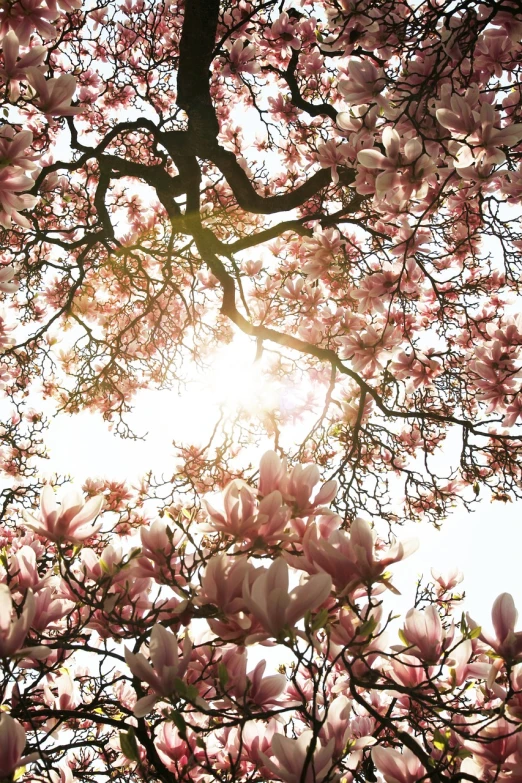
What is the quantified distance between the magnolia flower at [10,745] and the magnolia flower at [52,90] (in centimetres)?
194

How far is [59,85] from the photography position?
185cm

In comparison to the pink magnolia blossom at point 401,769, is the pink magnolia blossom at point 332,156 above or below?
above

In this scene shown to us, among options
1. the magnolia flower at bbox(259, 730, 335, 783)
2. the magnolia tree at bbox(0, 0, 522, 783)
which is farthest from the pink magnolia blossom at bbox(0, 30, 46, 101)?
the magnolia flower at bbox(259, 730, 335, 783)

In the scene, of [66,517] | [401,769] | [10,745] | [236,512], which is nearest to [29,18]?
[66,517]

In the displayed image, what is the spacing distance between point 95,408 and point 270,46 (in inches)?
168

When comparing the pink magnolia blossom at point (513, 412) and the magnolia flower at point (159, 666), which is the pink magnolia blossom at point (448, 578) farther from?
the magnolia flower at point (159, 666)

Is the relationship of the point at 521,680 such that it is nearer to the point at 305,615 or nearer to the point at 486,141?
the point at 305,615

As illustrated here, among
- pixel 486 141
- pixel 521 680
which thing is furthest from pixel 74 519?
pixel 486 141

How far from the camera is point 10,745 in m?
0.97

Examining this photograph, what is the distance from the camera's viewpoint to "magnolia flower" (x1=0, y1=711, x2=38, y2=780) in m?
0.97

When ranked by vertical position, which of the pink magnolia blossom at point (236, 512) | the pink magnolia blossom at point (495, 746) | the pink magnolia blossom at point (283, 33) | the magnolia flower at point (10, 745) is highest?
the pink magnolia blossom at point (283, 33)

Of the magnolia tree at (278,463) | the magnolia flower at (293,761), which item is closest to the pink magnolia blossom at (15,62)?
the magnolia tree at (278,463)

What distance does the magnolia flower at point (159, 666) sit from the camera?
1062 mm

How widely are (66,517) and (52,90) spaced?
5.08 feet
